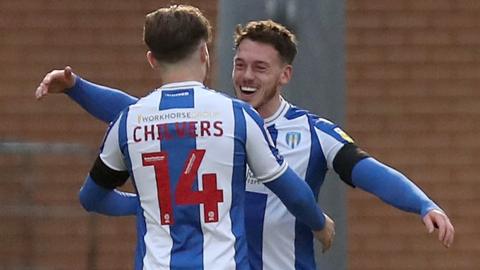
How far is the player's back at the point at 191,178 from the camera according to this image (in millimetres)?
4855

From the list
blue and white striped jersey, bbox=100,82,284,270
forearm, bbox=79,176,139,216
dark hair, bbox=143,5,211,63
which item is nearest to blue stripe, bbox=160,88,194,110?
blue and white striped jersey, bbox=100,82,284,270

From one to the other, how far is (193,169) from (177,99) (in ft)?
0.84

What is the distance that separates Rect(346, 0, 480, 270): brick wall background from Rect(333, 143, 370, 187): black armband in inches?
179

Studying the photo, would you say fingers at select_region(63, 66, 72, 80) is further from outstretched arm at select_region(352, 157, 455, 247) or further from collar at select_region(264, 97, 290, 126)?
outstretched arm at select_region(352, 157, 455, 247)

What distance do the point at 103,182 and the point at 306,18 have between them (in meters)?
1.17

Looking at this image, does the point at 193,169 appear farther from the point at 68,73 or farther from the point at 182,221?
the point at 68,73

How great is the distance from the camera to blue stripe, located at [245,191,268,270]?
5566 millimetres

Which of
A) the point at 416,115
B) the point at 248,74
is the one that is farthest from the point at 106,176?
the point at 416,115

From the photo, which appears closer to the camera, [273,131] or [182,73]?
[182,73]

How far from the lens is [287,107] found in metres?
5.78

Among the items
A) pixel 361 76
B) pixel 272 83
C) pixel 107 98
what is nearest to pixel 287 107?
pixel 272 83

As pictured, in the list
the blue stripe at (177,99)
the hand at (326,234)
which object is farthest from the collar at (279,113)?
the blue stripe at (177,99)

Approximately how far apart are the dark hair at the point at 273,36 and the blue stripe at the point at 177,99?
73cm

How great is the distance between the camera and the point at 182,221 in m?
4.86
